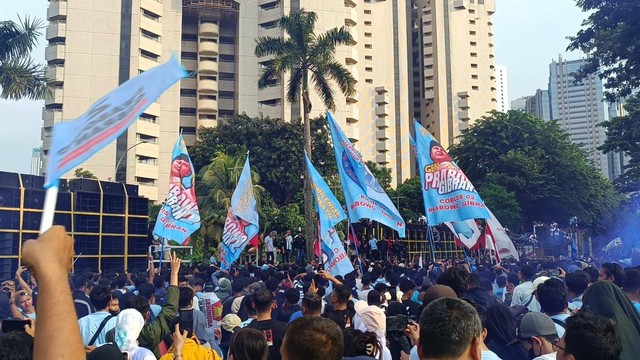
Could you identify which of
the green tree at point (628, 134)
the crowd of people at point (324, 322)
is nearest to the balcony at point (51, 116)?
the green tree at point (628, 134)

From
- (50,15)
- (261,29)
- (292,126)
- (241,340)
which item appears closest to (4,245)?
(241,340)

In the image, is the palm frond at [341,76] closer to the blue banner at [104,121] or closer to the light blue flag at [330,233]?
the light blue flag at [330,233]

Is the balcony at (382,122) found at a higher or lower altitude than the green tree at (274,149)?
higher

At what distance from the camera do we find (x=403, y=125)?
8294 cm

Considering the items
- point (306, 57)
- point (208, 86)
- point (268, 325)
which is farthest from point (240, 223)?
point (208, 86)

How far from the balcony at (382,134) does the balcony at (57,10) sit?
3762cm

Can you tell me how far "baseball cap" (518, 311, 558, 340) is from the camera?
449 cm

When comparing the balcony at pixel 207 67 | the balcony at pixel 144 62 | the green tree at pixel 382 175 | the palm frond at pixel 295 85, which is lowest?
the green tree at pixel 382 175

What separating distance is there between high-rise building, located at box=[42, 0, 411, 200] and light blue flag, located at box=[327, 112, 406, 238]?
38.5 m

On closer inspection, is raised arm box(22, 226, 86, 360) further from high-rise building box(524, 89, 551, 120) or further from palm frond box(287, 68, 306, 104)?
high-rise building box(524, 89, 551, 120)

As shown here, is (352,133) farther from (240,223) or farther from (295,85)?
A: (240,223)

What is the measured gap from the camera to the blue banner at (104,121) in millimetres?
2352

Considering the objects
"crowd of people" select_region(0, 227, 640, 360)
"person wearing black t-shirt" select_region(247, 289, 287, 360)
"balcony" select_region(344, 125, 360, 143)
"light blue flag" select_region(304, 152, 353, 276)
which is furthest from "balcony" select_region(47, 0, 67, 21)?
"person wearing black t-shirt" select_region(247, 289, 287, 360)

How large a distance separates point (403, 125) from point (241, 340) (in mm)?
79983
